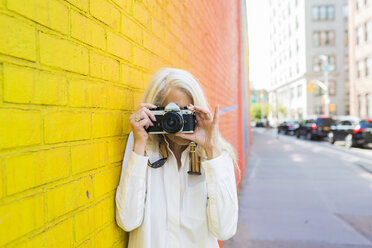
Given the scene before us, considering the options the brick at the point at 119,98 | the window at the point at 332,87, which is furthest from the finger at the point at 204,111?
the window at the point at 332,87

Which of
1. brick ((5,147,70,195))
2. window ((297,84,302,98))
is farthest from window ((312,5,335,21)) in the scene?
brick ((5,147,70,195))

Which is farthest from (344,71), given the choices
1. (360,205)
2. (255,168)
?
(360,205)

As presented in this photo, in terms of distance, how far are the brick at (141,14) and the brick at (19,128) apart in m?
0.89

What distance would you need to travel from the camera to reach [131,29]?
1467 millimetres

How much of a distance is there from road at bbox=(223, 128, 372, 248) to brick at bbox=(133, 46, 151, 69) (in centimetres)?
281

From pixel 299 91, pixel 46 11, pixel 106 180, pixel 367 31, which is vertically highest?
pixel 367 31

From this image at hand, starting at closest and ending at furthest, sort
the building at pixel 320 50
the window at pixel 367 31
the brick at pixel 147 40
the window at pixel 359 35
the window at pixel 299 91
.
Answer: the brick at pixel 147 40, the window at pixel 367 31, the window at pixel 359 35, the building at pixel 320 50, the window at pixel 299 91

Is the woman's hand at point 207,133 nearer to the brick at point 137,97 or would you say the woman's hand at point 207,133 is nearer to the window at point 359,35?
the brick at point 137,97

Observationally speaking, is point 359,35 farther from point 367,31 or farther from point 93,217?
point 93,217

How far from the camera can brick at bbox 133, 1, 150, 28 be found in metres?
1.52

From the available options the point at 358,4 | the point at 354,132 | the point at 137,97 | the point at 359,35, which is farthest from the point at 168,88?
the point at 358,4

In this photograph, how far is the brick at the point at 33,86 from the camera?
0.74 meters

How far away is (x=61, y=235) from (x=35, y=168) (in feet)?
0.86

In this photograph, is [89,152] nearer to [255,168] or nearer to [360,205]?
[360,205]
